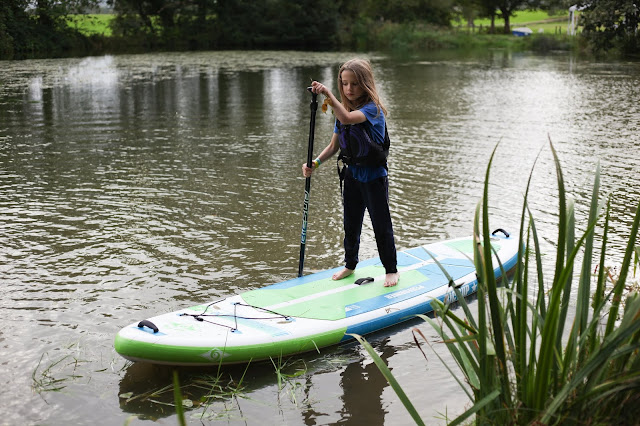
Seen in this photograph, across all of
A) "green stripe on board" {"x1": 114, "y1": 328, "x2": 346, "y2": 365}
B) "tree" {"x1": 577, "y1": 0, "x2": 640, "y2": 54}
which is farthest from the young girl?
"tree" {"x1": 577, "y1": 0, "x2": 640, "y2": 54}

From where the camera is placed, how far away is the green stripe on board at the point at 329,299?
5091mm

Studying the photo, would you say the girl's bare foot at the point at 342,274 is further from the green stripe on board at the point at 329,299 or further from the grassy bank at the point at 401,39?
the grassy bank at the point at 401,39

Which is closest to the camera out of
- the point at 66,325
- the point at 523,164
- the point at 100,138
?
the point at 66,325

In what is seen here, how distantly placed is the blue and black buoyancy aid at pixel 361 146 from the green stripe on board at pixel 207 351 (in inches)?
55.5

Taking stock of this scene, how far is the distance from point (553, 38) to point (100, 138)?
3701 centimetres

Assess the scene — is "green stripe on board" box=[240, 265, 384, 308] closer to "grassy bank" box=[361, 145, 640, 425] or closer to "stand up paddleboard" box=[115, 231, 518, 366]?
"stand up paddleboard" box=[115, 231, 518, 366]

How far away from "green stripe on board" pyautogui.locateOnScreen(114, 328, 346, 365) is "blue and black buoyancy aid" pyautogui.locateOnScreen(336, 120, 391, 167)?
1.41 m

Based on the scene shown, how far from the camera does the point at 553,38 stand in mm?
43250

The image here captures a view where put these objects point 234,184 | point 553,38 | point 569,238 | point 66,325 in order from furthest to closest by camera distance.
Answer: point 553,38, point 234,184, point 66,325, point 569,238

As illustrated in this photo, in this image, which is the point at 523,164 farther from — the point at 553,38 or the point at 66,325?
the point at 553,38

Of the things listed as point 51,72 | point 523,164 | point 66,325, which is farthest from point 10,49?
point 66,325

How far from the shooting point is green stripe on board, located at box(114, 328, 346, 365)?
4.34 meters

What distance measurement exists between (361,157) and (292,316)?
4.33 feet

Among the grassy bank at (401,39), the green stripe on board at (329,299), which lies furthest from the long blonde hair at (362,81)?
the grassy bank at (401,39)
